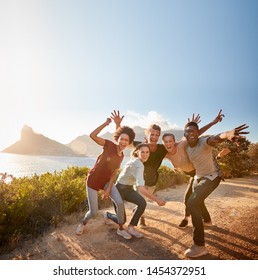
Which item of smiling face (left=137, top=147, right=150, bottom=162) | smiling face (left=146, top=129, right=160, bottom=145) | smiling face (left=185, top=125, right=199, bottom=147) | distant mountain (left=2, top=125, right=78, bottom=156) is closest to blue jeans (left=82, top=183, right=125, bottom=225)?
smiling face (left=137, top=147, right=150, bottom=162)

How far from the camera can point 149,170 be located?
4594mm

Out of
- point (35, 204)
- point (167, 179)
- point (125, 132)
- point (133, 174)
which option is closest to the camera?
point (133, 174)

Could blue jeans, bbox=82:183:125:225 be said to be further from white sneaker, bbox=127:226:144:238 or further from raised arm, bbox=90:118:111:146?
raised arm, bbox=90:118:111:146

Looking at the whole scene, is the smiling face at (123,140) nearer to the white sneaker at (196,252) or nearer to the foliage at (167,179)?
the white sneaker at (196,252)

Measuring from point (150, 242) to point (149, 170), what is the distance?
4.65 ft

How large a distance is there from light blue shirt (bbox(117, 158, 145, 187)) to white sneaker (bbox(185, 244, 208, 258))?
131 centimetres

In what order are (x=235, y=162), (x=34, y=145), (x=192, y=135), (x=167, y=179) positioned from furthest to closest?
1. (x=34, y=145)
2. (x=235, y=162)
3. (x=167, y=179)
4. (x=192, y=135)

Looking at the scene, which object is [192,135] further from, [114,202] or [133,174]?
[114,202]

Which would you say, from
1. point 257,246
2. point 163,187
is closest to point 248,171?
point 163,187

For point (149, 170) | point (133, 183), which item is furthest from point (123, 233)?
point (149, 170)

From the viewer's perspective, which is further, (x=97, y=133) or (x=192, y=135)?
(x=97, y=133)

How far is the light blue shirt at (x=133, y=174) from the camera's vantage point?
3906 millimetres
